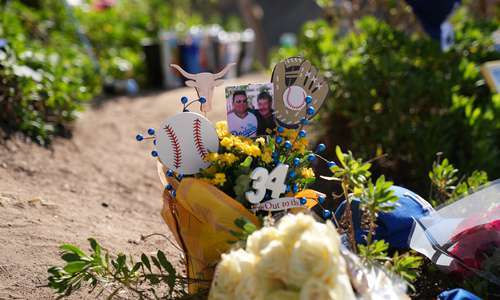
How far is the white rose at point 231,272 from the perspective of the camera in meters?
1.80

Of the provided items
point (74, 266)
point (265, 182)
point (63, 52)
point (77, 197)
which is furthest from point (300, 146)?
point (63, 52)

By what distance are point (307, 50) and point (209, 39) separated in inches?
132

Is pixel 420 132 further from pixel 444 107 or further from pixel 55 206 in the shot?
pixel 55 206

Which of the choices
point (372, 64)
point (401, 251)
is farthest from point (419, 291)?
point (372, 64)

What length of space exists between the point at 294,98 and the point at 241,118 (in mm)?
241

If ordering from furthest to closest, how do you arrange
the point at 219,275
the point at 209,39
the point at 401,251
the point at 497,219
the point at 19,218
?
the point at 209,39
the point at 19,218
the point at 401,251
the point at 497,219
the point at 219,275

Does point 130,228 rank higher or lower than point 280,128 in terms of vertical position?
lower

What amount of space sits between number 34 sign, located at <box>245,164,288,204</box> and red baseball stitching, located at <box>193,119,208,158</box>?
10.2 inches

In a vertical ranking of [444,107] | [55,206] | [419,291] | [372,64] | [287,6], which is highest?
[287,6]

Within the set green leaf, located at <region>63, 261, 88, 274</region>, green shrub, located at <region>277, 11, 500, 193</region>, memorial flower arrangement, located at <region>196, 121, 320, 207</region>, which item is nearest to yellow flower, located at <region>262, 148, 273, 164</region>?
memorial flower arrangement, located at <region>196, 121, 320, 207</region>

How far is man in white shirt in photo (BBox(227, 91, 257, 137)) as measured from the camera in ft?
7.97

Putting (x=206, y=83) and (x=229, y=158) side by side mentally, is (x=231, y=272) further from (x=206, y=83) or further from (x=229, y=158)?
(x=206, y=83)

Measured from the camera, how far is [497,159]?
438 cm

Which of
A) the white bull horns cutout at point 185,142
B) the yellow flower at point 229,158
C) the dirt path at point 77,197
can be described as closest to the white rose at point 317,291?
the yellow flower at point 229,158
